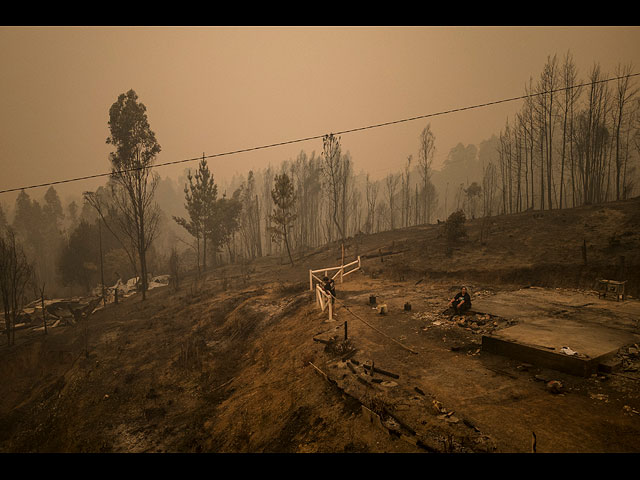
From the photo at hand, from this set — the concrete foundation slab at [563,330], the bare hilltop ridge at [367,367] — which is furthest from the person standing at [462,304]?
the concrete foundation slab at [563,330]

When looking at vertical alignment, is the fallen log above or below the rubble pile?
above

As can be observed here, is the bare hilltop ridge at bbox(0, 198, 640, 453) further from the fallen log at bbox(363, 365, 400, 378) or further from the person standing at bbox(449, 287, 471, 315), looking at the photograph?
the person standing at bbox(449, 287, 471, 315)

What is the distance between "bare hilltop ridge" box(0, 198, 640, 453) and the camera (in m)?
5.39

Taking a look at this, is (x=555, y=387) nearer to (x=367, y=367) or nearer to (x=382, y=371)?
(x=382, y=371)

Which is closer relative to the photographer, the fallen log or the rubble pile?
the fallen log

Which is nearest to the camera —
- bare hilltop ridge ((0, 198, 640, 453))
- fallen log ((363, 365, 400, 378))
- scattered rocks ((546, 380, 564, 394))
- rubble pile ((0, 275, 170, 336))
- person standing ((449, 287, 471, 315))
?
bare hilltop ridge ((0, 198, 640, 453))

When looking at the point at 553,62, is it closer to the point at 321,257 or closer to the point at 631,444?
the point at 321,257

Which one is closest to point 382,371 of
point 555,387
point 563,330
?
point 555,387

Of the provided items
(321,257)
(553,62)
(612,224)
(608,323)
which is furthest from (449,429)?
(553,62)

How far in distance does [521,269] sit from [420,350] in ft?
34.6

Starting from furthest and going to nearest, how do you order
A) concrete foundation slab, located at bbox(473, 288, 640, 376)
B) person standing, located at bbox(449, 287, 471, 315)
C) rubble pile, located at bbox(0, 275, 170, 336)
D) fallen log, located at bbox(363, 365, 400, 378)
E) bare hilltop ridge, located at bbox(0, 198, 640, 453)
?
rubble pile, located at bbox(0, 275, 170, 336) → person standing, located at bbox(449, 287, 471, 315) → fallen log, located at bbox(363, 365, 400, 378) → concrete foundation slab, located at bbox(473, 288, 640, 376) → bare hilltop ridge, located at bbox(0, 198, 640, 453)

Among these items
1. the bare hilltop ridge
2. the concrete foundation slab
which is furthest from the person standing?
the concrete foundation slab

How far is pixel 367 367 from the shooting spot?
24.8 ft

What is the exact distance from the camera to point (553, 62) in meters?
31.9
